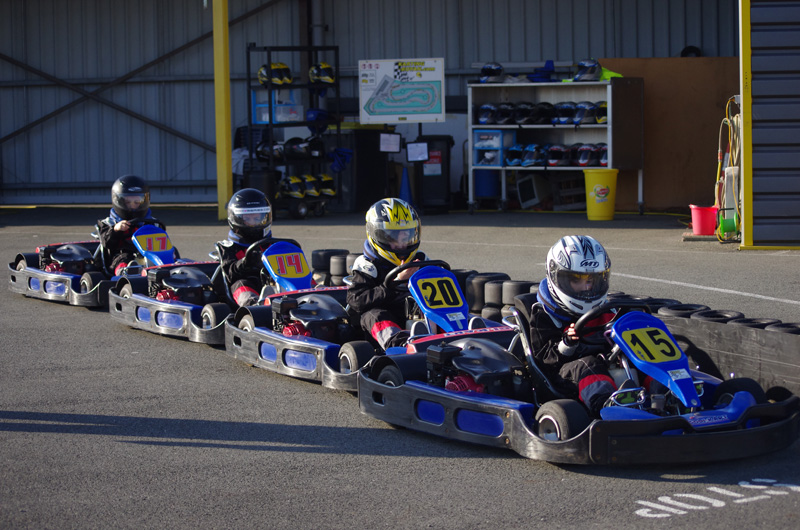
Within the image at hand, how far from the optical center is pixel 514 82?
14.9 metres

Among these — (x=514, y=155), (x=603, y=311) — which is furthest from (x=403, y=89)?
(x=603, y=311)

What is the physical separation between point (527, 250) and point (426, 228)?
2784mm

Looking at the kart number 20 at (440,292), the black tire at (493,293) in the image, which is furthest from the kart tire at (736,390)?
the black tire at (493,293)

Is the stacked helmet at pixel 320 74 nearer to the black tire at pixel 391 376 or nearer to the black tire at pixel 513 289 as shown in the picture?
the black tire at pixel 513 289

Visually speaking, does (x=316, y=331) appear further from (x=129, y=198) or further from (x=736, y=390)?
(x=129, y=198)

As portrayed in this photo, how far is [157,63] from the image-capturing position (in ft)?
62.1

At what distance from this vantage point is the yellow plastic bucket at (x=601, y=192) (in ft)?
45.3

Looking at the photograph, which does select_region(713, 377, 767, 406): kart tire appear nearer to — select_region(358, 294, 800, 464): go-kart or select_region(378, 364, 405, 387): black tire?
select_region(358, 294, 800, 464): go-kart

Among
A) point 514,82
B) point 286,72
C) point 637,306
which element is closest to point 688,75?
point 514,82

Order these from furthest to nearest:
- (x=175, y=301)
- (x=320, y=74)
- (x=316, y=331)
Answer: (x=320, y=74) → (x=175, y=301) → (x=316, y=331)

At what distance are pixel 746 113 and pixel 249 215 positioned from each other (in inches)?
220

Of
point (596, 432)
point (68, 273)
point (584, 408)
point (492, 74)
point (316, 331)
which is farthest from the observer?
point (492, 74)

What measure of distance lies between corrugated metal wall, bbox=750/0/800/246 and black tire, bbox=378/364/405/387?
22.4ft

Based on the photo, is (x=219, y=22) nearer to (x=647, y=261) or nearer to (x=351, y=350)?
(x=647, y=261)
